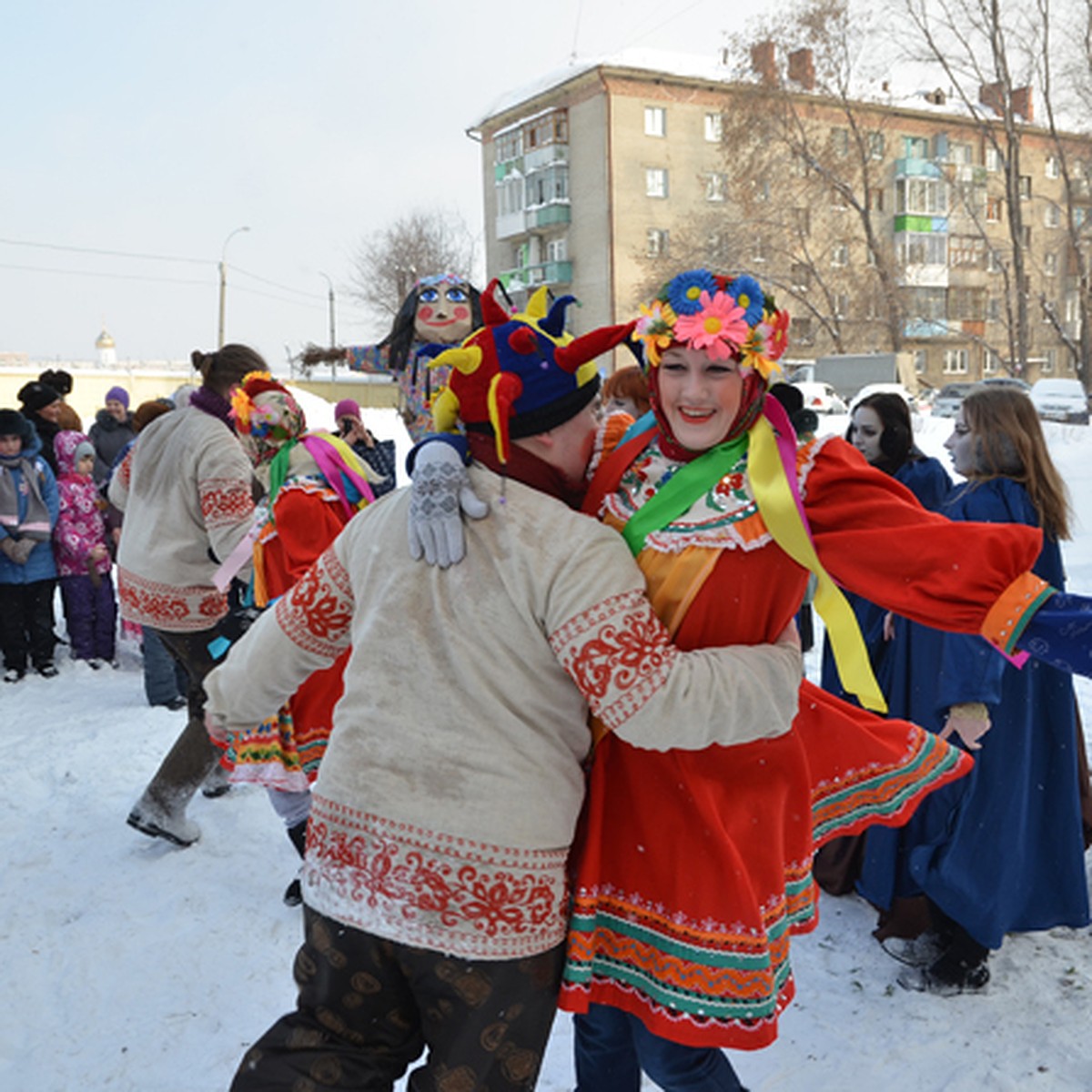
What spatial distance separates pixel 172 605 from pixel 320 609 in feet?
7.67

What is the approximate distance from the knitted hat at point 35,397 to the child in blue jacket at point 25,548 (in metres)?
0.55

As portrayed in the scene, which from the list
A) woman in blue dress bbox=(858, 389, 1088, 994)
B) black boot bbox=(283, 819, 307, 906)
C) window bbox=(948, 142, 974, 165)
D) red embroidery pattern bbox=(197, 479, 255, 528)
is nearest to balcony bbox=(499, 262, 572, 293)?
window bbox=(948, 142, 974, 165)

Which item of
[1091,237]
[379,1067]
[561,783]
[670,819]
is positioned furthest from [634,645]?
[1091,237]

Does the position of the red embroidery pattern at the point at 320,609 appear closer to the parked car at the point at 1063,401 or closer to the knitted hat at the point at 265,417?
the knitted hat at the point at 265,417

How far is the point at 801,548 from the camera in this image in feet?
5.73

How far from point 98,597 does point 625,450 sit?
20.7 ft

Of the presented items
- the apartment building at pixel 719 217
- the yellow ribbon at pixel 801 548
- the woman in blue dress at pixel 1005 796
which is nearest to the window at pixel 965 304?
the apartment building at pixel 719 217

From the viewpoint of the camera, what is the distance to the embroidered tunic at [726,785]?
5.63ft

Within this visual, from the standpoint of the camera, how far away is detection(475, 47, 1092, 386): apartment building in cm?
3073

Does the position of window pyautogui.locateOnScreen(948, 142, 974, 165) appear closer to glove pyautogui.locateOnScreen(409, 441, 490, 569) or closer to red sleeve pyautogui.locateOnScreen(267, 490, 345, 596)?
red sleeve pyautogui.locateOnScreen(267, 490, 345, 596)

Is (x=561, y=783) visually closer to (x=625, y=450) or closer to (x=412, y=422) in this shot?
(x=625, y=450)

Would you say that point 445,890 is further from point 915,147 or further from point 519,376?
point 915,147

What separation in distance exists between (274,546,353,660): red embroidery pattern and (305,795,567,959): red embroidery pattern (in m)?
0.37

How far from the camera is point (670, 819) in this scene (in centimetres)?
181
